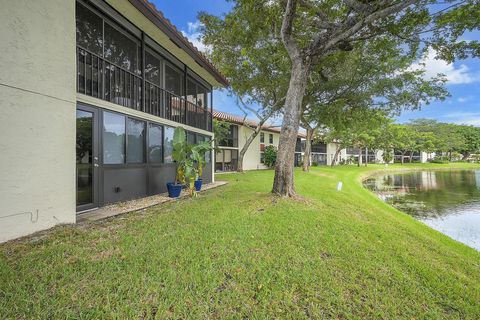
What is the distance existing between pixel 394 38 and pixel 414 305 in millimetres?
9286

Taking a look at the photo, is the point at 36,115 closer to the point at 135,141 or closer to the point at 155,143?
the point at 135,141

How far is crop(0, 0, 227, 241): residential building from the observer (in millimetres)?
3869

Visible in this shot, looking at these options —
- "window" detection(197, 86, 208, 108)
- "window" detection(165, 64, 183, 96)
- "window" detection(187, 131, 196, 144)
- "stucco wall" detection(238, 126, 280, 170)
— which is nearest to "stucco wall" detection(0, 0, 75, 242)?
"window" detection(165, 64, 183, 96)

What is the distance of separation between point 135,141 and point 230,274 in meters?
6.01

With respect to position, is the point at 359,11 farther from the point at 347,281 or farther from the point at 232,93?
the point at 232,93

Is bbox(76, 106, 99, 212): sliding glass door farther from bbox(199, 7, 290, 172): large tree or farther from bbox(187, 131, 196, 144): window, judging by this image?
bbox(199, 7, 290, 172): large tree

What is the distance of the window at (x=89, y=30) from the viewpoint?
6.29 meters

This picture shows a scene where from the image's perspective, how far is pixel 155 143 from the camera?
8.65 metres

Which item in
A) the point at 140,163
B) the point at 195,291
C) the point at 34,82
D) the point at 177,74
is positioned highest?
the point at 177,74

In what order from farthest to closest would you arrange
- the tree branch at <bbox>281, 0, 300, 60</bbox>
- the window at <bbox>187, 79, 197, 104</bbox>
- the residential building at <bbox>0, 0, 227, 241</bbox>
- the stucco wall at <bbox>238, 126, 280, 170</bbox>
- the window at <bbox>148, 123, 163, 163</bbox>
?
the stucco wall at <bbox>238, 126, 280, 170</bbox>, the window at <bbox>187, 79, 197, 104</bbox>, the window at <bbox>148, 123, 163, 163</bbox>, the tree branch at <bbox>281, 0, 300, 60</bbox>, the residential building at <bbox>0, 0, 227, 241</bbox>

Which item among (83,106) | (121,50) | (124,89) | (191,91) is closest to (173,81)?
(191,91)

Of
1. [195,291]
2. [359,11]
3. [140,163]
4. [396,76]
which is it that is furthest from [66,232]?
[396,76]

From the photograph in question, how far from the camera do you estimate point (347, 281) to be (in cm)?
308

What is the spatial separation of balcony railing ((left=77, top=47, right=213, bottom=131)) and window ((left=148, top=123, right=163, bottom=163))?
58cm
